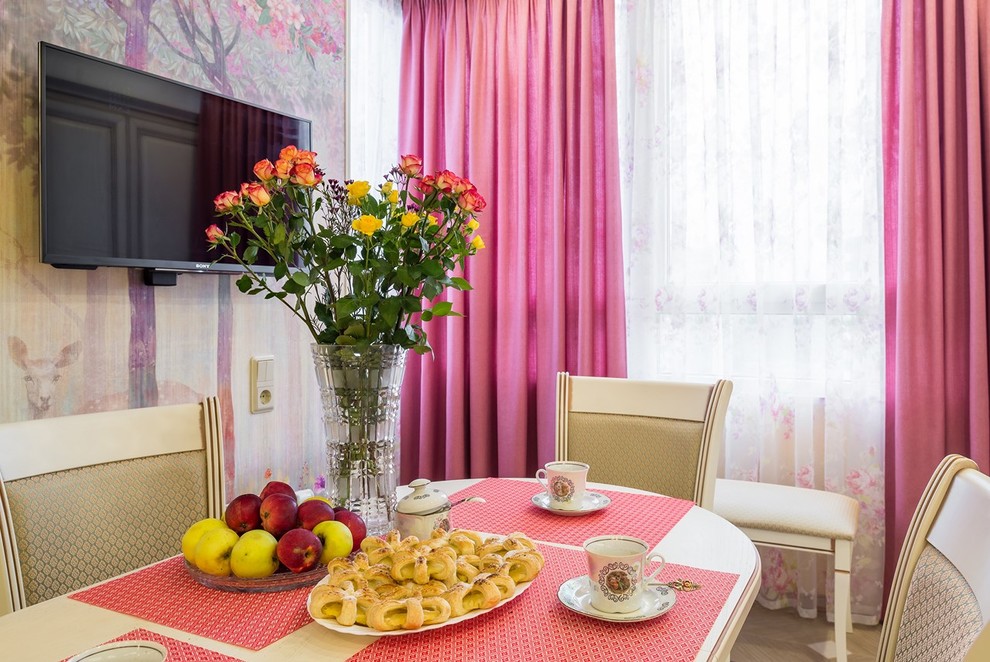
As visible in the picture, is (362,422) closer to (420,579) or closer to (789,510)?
(420,579)

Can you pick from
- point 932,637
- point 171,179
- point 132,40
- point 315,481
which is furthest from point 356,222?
point 315,481

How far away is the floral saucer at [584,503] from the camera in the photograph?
1.35 m

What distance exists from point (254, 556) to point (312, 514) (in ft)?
0.32

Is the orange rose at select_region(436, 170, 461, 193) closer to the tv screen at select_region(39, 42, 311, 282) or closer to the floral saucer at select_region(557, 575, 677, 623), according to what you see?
the floral saucer at select_region(557, 575, 677, 623)

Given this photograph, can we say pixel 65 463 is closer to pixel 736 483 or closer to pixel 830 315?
pixel 736 483

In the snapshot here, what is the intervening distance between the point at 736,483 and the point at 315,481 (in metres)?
1.46

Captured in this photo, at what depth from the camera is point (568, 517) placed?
53.0 inches

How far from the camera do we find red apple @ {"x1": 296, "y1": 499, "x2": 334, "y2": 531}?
1.04 meters

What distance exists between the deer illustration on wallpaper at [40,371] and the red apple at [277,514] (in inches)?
39.8

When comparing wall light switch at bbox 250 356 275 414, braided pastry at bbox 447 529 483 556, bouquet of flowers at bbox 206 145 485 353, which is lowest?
braided pastry at bbox 447 529 483 556

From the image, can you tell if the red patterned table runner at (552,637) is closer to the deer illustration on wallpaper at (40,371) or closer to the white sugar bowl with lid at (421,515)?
the white sugar bowl with lid at (421,515)

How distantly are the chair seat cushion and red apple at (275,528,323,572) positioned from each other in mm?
1521

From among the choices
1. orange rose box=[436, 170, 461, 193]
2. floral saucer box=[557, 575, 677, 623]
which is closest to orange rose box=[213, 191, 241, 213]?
orange rose box=[436, 170, 461, 193]

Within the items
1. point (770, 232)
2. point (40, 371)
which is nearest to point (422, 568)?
point (40, 371)
